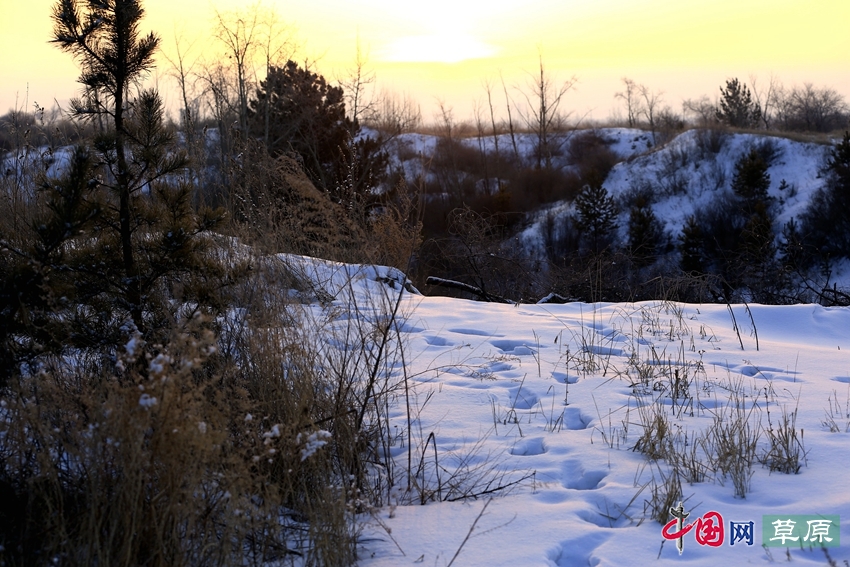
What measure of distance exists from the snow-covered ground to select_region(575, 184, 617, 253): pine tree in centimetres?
2782

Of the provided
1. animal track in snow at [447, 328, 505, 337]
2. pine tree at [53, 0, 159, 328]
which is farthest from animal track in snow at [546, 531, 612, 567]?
animal track in snow at [447, 328, 505, 337]

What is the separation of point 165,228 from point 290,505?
1441 millimetres

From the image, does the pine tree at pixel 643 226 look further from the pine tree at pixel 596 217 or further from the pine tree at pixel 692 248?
the pine tree at pixel 692 248

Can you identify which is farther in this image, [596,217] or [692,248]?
[596,217]

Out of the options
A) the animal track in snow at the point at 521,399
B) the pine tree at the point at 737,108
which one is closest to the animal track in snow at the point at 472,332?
the animal track in snow at the point at 521,399

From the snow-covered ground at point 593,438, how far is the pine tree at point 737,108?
157 feet

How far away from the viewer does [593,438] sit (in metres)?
3.07

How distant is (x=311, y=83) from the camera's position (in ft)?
78.0

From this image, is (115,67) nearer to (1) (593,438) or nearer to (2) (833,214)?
(1) (593,438)

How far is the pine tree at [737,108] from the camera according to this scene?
47156 mm

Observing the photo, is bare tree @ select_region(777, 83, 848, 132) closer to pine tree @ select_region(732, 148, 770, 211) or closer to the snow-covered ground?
pine tree @ select_region(732, 148, 770, 211)

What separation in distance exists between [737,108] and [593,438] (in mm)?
51852

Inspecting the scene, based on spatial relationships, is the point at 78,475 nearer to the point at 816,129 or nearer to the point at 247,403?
the point at 247,403

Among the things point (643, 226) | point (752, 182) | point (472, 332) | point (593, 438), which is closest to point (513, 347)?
point (472, 332)
